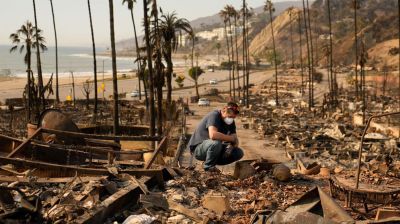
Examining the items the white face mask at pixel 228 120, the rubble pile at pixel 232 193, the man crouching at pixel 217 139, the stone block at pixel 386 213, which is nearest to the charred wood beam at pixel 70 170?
the rubble pile at pixel 232 193

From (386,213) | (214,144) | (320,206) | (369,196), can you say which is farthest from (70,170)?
(386,213)

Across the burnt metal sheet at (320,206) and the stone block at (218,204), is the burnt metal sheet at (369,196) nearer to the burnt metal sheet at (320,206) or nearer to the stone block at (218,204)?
the burnt metal sheet at (320,206)

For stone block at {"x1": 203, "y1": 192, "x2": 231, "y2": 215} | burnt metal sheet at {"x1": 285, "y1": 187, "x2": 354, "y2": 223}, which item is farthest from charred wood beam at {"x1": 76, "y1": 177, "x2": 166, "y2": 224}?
burnt metal sheet at {"x1": 285, "y1": 187, "x2": 354, "y2": 223}

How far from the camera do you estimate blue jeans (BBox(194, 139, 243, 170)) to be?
29.2 feet

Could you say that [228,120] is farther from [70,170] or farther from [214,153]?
[70,170]

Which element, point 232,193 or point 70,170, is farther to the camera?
point 70,170

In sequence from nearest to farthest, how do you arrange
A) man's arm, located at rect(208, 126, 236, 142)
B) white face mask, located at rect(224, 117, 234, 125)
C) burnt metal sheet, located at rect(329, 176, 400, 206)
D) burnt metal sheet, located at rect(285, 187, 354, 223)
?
burnt metal sheet, located at rect(285, 187, 354, 223) < burnt metal sheet, located at rect(329, 176, 400, 206) < man's arm, located at rect(208, 126, 236, 142) < white face mask, located at rect(224, 117, 234, 125)

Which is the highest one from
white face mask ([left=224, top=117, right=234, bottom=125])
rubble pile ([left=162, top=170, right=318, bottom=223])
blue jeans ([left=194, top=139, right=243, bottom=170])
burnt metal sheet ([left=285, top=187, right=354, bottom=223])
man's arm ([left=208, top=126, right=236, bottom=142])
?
white face mask ([left=224, top=117, right=234, bottom=125])

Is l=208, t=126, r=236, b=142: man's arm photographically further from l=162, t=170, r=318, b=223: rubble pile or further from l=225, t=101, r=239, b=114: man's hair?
l=162, t=170, r=318, b=223: rubble pile

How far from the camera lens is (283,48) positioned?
620ft

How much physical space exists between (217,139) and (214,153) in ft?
0.91

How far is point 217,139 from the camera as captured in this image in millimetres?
8891

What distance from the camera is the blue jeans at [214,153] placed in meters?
8.91

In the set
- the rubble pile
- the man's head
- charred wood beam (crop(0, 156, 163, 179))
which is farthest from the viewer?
the man's head
